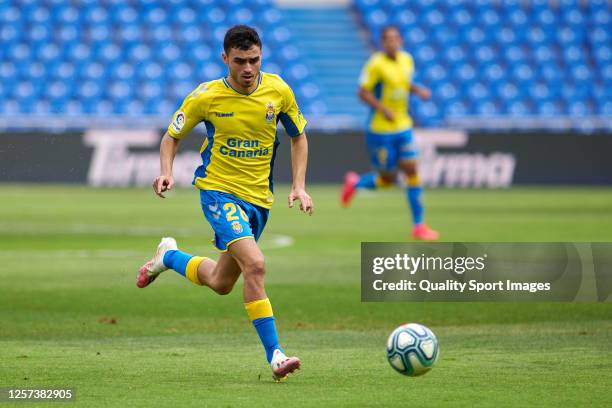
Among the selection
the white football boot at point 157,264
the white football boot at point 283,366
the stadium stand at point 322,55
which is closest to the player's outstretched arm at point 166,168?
the white football boot at point 283,366

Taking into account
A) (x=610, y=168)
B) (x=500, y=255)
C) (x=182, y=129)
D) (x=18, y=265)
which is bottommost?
(x=610, y=168)

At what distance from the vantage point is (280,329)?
929 centimetres

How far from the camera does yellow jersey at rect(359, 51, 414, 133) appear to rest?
16.9 meters

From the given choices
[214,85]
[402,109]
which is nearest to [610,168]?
[402,109]

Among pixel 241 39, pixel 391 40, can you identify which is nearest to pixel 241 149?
pixel 241 39

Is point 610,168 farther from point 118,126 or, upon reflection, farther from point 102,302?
point 102,302

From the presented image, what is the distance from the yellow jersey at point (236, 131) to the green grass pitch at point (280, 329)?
1.10 m

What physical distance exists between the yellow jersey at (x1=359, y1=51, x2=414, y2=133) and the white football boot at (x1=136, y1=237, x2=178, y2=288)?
27.4 feet

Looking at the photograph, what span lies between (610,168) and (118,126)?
36.6 ft

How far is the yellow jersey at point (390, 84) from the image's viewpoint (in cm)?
1686

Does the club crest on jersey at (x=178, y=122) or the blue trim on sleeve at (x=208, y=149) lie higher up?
the club crest on jersey at (x=178, y=122)

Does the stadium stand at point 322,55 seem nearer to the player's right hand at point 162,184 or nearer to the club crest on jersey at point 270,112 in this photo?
the club crest on jersey at point 270,112

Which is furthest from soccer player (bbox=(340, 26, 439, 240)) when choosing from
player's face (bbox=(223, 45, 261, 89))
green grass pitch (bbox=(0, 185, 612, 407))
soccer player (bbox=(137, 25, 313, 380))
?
player's face (bbox=(223, 45, 261, 89))

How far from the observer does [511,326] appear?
9406mm
